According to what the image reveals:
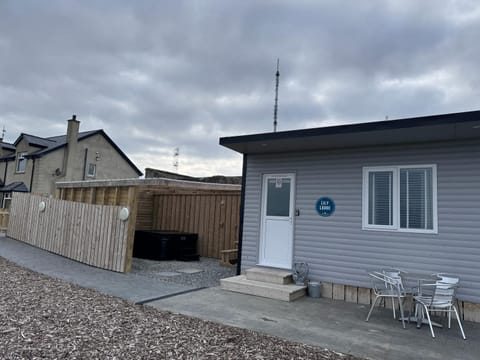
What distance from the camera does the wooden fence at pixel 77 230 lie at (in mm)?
6906

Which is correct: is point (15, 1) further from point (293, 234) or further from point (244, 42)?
point (293, 234)

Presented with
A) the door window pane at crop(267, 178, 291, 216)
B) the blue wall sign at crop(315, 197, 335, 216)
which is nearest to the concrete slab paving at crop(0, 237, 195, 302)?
the door window pane at crop(267, 178, 291, 216)

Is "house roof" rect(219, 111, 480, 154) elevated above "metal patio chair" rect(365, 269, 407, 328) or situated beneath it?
elevated above

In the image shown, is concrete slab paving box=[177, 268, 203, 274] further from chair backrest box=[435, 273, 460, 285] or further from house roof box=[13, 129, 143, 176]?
house roof box=[13, 129, 143, 176]

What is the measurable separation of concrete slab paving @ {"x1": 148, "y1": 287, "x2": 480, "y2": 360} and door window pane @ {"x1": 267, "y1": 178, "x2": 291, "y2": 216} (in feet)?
5.55

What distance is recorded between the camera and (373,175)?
17.8ft

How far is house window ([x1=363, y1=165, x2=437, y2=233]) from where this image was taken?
493 cm

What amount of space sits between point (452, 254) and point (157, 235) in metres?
6.82

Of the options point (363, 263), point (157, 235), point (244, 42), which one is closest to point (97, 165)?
point (157, 235)

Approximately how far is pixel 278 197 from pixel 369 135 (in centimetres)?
213

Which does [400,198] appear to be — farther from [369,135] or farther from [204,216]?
[204,216]

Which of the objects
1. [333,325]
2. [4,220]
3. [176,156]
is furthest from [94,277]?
[176,156]

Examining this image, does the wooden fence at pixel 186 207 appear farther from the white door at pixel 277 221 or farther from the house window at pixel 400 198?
the house window at pixel 400 198

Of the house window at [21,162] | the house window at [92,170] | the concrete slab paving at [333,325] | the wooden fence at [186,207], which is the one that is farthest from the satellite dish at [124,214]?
the house window at [21,162]
